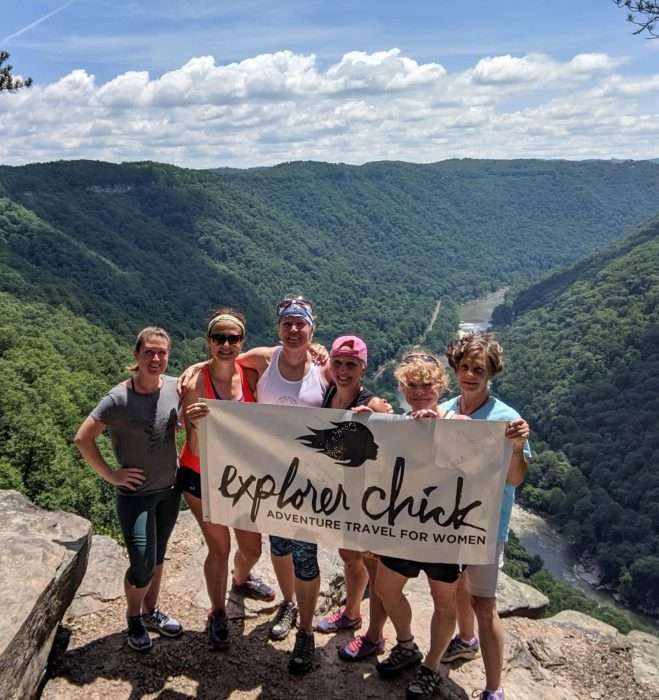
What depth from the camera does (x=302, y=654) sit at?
208 inches

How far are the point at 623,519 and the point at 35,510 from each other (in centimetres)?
5934

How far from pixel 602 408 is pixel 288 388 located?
7921 cm

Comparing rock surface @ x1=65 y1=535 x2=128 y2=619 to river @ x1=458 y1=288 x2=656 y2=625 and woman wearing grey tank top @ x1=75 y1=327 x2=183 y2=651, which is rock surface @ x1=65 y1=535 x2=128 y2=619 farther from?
Result: river @ x1=458 y1=288 x2=656 y2=625

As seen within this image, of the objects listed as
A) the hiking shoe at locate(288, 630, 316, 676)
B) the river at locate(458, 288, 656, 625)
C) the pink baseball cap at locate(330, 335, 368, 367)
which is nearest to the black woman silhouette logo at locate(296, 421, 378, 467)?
the pink baseball cap at locate(330, 335, 368, 367)

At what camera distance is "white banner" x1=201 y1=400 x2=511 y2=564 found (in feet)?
15.6

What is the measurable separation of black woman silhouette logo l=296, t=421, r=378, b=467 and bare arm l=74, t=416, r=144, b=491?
1367 mm

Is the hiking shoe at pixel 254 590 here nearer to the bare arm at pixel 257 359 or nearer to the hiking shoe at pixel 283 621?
the hiking shoe at pixel 283 621

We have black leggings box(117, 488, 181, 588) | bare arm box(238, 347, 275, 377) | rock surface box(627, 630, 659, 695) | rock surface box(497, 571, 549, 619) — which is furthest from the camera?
rock surface box(497, 571, 549, 619)

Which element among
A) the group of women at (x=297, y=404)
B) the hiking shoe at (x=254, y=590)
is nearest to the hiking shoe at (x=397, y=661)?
the group of women at (x=297, y=404)

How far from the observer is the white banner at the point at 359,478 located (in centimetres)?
477

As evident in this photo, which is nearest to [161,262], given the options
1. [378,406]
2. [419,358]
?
[378,406]

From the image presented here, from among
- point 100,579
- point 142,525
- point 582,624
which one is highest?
point 142,525

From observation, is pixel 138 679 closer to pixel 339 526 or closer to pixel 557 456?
pixel 339 526

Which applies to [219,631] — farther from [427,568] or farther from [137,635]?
[427,568]
